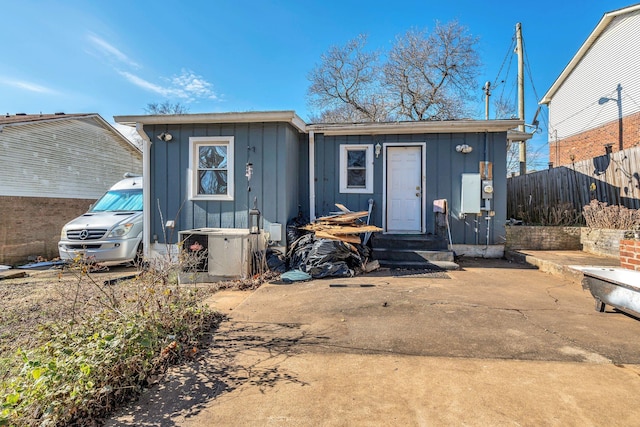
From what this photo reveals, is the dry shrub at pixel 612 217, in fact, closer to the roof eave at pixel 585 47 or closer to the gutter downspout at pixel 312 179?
the gutter downspout at pixel 312 179

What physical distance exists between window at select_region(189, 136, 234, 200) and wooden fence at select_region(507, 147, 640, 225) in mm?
8191

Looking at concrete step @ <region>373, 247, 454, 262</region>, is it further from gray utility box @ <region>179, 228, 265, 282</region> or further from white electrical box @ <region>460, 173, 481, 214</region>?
gray utility box @ <region>179, 228, 265, 282</region>

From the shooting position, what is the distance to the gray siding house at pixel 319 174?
20.9 feet

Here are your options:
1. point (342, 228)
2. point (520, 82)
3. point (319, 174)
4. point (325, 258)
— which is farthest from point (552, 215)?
point (325, 258)

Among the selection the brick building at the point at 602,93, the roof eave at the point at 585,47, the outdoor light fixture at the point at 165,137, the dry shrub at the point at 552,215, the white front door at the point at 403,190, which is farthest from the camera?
the roof eave at the point at 585,47

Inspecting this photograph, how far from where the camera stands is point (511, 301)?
3.94 m

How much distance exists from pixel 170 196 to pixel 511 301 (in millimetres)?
6426

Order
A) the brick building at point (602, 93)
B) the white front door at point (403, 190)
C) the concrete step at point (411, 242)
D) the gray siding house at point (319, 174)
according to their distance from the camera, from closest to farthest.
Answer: the gray siding house at point (319, 174)
the concrete step at point (411, 242)
the white front door at point (403, 190)
the brick building at point (602, 93)

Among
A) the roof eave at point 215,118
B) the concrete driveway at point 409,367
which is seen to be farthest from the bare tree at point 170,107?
the concrete driveway at point 409,367

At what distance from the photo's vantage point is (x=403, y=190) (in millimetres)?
7320

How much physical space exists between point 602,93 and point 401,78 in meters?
9.04

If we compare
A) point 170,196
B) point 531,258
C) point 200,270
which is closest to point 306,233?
point 200,270

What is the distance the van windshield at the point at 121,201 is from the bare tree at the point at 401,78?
13866 millimetres

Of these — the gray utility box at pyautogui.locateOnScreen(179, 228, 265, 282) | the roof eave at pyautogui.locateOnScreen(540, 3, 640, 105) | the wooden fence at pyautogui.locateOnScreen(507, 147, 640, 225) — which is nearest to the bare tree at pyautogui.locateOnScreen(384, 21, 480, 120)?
the roof eave at pyautogui.locateOnScreen(540, 3, 640, 105)
